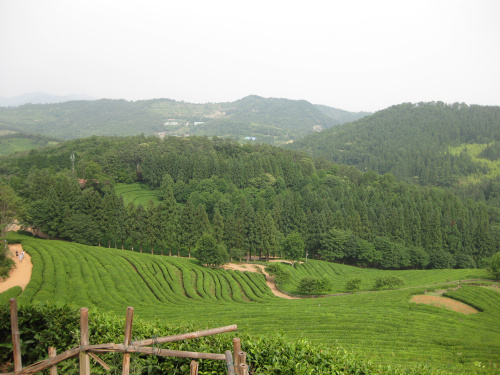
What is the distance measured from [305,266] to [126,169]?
46.8 metres

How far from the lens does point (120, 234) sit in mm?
46000

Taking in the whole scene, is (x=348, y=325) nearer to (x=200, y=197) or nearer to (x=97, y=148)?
(x=200, y=197)

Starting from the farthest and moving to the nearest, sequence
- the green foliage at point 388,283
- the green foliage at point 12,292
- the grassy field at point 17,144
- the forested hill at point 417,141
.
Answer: the forested hill at point 417,141, the grassy field at point 17,144, the green foliage at point 388,283, the green foliage at point 12,292

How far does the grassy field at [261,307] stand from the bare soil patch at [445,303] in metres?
0.78

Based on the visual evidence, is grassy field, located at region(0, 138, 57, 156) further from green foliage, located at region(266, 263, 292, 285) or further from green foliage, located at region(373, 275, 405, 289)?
green foliage, located at region(373, 275, 405, 289)

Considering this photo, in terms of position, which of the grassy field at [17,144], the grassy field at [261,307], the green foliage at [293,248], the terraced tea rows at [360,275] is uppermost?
the grassy field at [17,144]

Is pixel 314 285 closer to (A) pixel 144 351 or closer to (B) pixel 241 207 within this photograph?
(B) pixel 241 207

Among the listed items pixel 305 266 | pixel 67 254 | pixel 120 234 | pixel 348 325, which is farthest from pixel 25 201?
pixel 348 325

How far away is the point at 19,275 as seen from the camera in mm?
25969

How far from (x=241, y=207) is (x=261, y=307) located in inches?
1217

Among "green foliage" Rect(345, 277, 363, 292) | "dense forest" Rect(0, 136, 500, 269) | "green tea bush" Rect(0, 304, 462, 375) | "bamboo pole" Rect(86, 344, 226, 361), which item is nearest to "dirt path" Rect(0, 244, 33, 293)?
"dense forest" Rect(0, 136, 500, 269)

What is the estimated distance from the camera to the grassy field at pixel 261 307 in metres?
17.0

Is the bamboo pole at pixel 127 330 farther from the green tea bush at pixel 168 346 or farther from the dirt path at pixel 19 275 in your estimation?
the dirt path at pixel 19 275

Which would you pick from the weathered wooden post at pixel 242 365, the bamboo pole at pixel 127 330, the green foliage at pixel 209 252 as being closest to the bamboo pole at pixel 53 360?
the bamboo pole at pixel 127 330
